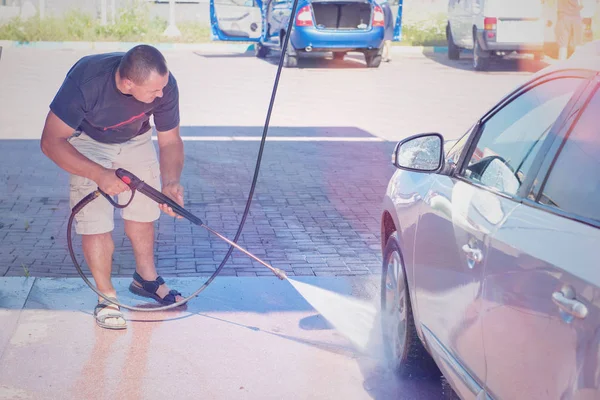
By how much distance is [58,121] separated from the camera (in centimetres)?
491

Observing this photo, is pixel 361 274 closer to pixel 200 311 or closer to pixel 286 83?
pixel 200 311

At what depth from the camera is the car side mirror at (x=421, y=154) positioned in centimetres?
389

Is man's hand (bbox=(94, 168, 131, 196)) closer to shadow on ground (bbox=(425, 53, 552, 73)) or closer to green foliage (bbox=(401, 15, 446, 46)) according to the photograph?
shadow on ground (bbox=(425, 53, 552, 73))

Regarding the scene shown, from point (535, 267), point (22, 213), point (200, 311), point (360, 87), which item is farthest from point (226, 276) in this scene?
Answer: point (360, 87)

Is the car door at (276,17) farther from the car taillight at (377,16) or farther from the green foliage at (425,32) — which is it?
the green foliage at (425,32)

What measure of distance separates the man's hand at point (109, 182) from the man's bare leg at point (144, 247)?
2.09ft

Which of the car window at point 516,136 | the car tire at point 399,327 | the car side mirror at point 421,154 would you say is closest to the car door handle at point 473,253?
the car window at point 516,136

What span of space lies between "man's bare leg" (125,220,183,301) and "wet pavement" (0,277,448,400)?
170 mm

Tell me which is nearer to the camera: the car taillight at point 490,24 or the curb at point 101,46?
the car taillight at point 490,24

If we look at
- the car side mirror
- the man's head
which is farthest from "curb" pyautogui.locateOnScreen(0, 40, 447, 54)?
the car side mirror

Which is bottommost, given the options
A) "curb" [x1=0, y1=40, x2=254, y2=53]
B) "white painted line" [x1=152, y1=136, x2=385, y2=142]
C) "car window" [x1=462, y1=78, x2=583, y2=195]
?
"curb" [x1=0, y1=40, x2=254, y2=53]

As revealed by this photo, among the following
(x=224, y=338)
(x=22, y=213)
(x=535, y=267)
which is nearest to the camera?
(x=535, y=267)

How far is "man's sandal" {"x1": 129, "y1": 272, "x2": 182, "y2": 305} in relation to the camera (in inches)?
227

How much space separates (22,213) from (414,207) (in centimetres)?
467
